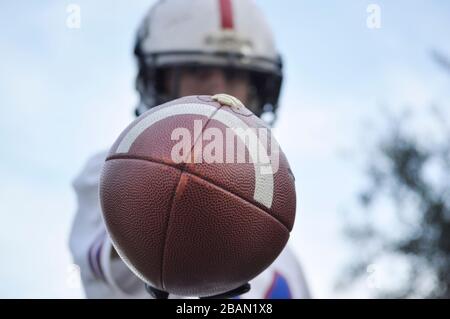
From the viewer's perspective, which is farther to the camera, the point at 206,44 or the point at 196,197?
the point at 206,44

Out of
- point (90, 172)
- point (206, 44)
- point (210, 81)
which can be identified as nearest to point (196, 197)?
point (90, 172)

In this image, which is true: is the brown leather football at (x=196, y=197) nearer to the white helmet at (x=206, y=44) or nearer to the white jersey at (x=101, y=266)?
the white jersey at (x=101, y=266)

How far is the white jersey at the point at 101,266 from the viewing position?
3592 mm

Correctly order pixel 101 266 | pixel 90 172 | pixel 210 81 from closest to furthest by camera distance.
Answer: pixel 101 266, pixel 90 172, pixel 210 81

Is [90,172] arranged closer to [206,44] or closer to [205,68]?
[205,68]

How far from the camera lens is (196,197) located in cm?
236

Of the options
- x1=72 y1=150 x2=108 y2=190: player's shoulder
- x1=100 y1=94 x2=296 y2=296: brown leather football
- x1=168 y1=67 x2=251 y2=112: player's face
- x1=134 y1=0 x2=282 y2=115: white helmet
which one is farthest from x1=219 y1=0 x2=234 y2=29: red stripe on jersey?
x1=100 y1=94 x2=296 y2=296: brown leather football

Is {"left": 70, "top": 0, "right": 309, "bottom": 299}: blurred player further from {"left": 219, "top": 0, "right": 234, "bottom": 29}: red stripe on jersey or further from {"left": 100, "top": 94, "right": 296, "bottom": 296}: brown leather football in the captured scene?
{"left": 100, "top": 94, "right": 296, "bottom": 296}: brown leather football

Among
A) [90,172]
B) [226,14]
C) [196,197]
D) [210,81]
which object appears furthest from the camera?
[226,14]

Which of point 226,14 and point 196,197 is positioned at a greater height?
point 226,14

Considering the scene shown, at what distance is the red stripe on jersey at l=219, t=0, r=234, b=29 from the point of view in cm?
475

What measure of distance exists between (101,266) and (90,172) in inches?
23.8
